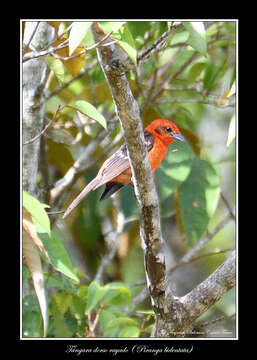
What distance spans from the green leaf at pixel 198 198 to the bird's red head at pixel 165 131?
43 centimetres

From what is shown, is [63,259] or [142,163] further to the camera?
[63,259]

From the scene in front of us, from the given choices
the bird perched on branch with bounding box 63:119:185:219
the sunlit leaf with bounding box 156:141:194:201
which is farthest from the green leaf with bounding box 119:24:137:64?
the sunlit leaf with bounding box 156:141:194:201

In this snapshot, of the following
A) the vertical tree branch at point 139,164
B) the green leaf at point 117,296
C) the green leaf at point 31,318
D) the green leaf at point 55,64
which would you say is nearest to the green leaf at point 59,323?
the green leaf at point 31,318

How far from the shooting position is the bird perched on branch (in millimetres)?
5008

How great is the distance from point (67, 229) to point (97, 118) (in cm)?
381

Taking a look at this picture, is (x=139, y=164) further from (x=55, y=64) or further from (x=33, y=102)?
(x=33, y=102)

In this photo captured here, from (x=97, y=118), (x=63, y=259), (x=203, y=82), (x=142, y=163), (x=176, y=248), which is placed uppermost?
(x=203, y=82)

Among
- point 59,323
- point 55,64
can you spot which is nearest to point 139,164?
point 55,64

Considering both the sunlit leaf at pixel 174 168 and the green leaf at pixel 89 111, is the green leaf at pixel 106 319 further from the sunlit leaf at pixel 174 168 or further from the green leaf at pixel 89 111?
the green leaf at pixel 89 111

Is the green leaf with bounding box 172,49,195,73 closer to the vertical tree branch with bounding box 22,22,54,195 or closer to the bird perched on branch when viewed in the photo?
the bird perched on branch
